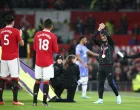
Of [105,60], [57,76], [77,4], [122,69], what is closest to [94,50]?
[122,69]

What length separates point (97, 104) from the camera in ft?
48.8

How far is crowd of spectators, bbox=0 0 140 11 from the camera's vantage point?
3334 centimetres

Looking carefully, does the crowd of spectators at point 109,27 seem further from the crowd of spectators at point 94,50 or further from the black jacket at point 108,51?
the black jacket at point 108,51

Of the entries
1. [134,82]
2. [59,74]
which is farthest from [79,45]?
[134,82]

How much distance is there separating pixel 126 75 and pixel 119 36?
4369mm

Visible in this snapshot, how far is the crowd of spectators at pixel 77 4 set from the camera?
33.3m

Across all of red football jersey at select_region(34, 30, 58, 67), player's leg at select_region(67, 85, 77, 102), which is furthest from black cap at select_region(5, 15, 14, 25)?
player's leg at select_region(67, 85, 77, 102)

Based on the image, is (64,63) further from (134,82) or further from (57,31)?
(57,31)

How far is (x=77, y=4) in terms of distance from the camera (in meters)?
34.4

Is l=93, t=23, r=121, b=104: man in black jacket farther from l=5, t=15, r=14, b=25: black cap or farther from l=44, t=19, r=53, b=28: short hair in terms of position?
l=5, t=15, r=14, b=25: black cap

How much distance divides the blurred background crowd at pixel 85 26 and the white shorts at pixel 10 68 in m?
13.2

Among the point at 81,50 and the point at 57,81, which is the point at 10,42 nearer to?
the point at 57,81

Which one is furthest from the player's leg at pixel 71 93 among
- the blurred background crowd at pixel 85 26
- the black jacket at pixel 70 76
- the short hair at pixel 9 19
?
the blurred background crowd at pixel 85 26

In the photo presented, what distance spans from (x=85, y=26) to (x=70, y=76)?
52.9ft
